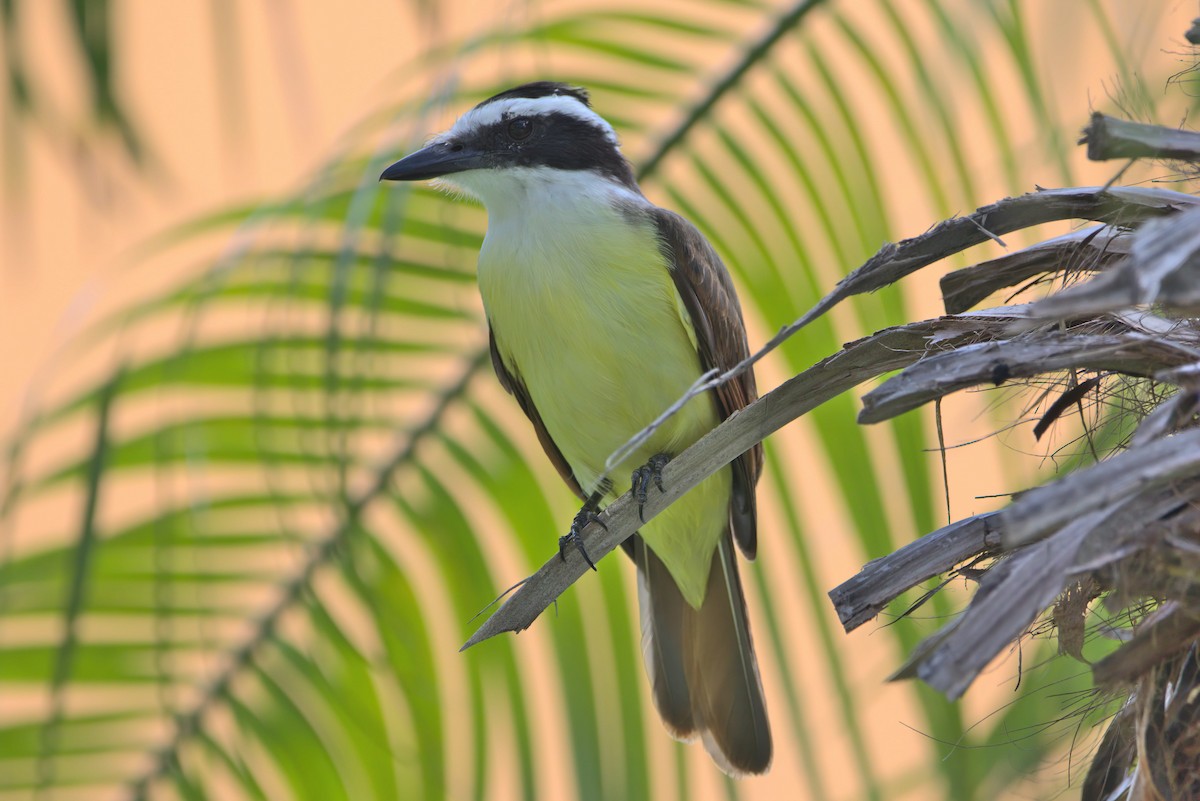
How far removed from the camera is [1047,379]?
6.86 ft

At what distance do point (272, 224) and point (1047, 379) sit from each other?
1.89 meters

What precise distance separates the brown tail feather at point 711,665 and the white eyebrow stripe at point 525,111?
1255 millimetres

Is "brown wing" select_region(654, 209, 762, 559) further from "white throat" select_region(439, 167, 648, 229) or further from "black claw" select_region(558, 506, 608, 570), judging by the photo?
"black claw" select_region(558, 506, 608, 570)

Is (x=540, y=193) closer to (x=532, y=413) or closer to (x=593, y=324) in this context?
(x=593, y=324)

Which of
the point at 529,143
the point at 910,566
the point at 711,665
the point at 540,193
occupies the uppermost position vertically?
the point at 529,143

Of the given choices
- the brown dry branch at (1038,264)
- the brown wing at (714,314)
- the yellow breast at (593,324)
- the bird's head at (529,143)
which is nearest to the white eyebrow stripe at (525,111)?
the bird's head at (529,143)

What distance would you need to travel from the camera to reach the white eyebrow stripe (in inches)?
156

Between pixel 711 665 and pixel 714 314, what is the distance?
92 centimetres

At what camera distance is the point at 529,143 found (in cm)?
403

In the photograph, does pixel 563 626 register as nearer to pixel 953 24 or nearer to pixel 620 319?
pixel 620 319

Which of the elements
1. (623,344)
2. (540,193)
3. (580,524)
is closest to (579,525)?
(580,524)

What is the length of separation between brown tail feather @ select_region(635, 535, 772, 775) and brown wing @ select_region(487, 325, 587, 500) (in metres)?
0.32

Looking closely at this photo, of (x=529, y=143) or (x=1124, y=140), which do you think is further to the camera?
(x=529, y=143)

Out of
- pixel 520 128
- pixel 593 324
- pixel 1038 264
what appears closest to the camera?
pixel 1038 264
